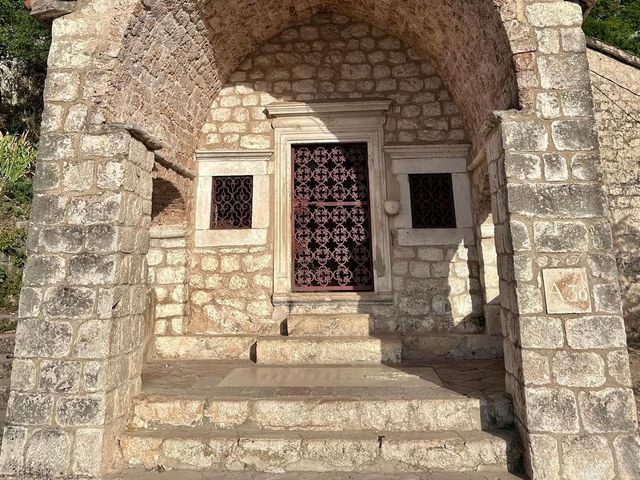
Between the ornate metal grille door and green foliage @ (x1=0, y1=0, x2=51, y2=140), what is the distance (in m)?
7.87

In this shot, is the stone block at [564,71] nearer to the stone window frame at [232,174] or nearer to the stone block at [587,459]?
the stone block at [587,459]

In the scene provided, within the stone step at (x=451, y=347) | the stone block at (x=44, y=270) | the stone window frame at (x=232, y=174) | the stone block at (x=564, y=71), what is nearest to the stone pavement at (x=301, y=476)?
the stone block at (x=44, y=270)

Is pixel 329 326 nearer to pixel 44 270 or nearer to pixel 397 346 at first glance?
pixel 397 346

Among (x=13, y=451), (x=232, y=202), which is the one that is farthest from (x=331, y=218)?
(x=13, y=451)

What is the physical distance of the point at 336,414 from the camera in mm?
2826

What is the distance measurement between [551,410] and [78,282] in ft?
11.1

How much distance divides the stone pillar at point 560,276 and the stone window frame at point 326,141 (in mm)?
1821

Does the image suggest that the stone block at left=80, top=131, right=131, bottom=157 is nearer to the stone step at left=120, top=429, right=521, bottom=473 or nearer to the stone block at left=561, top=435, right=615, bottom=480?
the stone step at left=120, top=429, right=521, bottom=473

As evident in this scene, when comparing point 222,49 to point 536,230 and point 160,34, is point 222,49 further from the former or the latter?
point 536,230

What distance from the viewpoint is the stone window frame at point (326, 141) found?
182 inches

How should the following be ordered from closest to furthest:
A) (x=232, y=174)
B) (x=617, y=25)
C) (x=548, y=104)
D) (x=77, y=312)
→ (x=77, y=312) → (x=548, y=104) → (x=232, y=174) → (x=617, y=25)

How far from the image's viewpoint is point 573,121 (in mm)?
2775

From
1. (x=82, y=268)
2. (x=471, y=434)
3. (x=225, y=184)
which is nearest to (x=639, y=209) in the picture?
(x=471, y=434)

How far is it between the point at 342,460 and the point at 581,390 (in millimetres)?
1658
